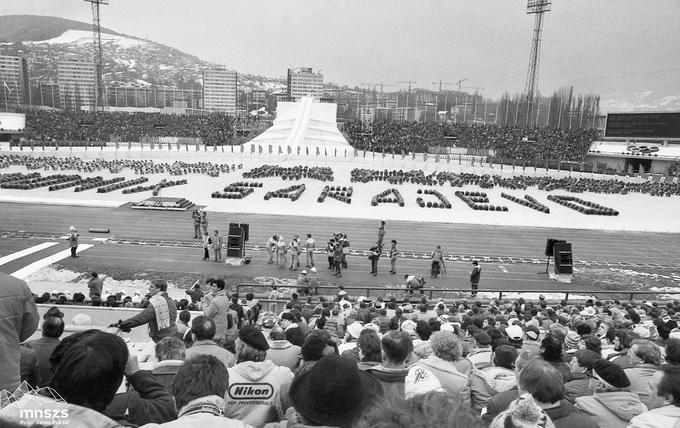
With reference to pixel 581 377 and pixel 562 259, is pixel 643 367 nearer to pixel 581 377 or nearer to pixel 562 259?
pixel 581 377

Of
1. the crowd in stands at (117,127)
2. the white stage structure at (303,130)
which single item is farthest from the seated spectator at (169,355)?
the crowd in stands at (117,127)

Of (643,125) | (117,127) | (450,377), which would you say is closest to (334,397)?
(450,377)

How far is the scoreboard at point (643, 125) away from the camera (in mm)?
62844

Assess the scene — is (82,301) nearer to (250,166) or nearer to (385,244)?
(385,244)

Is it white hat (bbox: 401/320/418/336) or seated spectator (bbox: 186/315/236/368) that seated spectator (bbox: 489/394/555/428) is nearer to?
seated spectator (bbox: 186/315/236/368)

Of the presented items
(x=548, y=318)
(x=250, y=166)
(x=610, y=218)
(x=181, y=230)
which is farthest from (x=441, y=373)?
(x=250, y=166)

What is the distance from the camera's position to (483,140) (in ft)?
255

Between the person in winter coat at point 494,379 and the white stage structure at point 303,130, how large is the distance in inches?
2453

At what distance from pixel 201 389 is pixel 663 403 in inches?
133

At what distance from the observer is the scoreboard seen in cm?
6284

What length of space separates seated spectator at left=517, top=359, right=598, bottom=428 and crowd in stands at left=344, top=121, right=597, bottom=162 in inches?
2510

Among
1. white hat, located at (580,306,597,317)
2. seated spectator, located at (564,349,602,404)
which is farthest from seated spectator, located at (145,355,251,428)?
white hat, located at (580,306,597,317)

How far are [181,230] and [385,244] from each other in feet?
35.4

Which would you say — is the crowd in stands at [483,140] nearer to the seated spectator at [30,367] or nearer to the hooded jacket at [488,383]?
the hooded jacket at [488,383]
